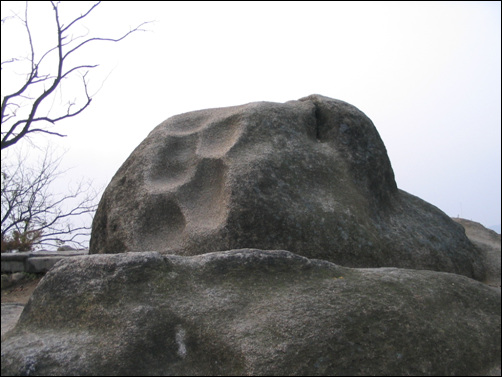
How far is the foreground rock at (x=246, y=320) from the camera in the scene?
2.10m

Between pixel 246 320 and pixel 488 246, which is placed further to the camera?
pixel 488 246

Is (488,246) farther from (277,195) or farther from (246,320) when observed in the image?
(246,320)

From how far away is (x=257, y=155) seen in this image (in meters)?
Answer: 3.76

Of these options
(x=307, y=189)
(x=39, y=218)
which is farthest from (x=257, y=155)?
(x=39, y=218)

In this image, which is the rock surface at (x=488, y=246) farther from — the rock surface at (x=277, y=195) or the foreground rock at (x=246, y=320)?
the foreground rock at (x=246, y=320)

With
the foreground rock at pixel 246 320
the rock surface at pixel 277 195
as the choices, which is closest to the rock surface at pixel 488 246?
the rock surface at pixel 277 195

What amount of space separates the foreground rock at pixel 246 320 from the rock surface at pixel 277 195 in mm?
804

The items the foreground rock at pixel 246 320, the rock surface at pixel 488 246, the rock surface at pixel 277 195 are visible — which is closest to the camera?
the foreground rock at pixel 246 320

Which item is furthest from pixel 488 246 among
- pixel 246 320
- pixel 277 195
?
pixel 246 320

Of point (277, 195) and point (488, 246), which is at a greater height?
point (277, 195)

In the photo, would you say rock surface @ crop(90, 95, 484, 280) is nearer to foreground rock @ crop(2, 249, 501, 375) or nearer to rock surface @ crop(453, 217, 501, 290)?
rock surface @ crop(453, 217, 501, 290)

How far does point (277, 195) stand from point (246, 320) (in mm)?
1407

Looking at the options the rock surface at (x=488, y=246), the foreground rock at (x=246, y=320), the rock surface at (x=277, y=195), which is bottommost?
the rock surface at (x=488, y=246)

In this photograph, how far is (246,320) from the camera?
2.30 metres
